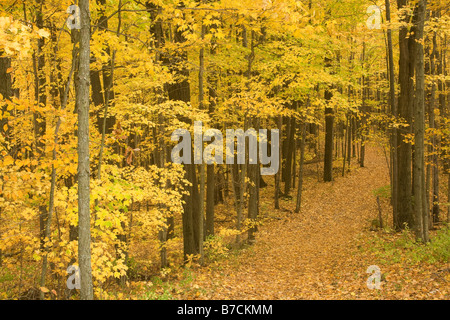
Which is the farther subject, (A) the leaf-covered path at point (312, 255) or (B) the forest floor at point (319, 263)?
(A) the leaf-covered path at point (312, 255)

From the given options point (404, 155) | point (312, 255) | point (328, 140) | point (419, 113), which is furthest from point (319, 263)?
point (328, 140)

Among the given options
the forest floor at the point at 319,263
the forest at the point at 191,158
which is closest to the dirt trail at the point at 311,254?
the forest floor at the point at 319,263

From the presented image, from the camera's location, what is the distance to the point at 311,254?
1349cm

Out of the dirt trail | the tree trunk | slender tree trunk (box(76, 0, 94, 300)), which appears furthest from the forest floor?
slender tree trunk (box(76, 0, 94, 300))

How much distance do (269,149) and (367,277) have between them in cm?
1670

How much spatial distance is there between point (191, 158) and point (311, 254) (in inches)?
246

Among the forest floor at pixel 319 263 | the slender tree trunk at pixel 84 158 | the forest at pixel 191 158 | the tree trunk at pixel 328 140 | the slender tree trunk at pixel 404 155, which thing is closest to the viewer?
the slender tree trunk at pixel 84 158

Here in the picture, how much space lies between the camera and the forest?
6180 mm

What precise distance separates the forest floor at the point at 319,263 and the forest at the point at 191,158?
0.27 feet

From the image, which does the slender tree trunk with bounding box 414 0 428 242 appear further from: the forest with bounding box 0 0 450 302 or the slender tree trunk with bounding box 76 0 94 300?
the slender tree trunk with bounding box 76 0 94 300

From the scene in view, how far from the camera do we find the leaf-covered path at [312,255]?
8625mm

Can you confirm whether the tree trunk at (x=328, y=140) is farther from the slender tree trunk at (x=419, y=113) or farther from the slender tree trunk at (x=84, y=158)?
the slender tree trunk at (x=84, y=158)

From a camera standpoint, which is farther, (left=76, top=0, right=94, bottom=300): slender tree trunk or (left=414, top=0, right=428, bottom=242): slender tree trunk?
(left=414, top=0, right=428, bottom=242): slender tree trunk
